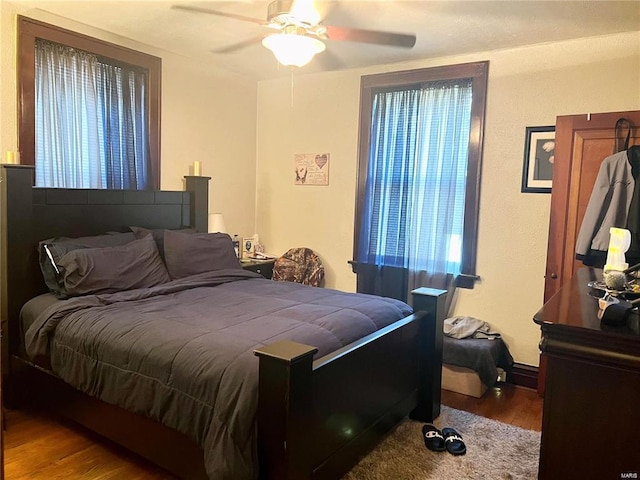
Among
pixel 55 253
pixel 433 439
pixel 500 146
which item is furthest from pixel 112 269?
pixel 500 146

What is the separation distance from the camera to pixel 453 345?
3.44m

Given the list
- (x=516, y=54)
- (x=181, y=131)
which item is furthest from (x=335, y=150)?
(x=516, y=54)

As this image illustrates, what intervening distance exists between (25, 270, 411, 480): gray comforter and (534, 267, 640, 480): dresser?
1.01 m

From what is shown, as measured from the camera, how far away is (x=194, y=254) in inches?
138

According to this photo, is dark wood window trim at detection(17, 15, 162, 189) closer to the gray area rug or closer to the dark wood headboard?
the dark wood headboard

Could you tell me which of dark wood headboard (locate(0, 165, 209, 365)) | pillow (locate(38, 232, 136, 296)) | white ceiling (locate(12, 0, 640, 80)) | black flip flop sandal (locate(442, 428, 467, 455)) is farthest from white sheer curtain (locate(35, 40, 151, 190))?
black flip flop sandal (locate(442, 428, 467, 455))

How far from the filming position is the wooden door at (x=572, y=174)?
316 cm

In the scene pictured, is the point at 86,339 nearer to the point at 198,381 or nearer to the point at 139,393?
the point at 139,393

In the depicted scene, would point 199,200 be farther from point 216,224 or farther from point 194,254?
point 194,254

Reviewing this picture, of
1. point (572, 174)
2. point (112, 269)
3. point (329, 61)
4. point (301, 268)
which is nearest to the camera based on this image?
point (112, 269)

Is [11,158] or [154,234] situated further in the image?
[154,234]

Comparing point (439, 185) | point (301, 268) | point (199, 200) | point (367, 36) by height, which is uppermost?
point (367, 36)

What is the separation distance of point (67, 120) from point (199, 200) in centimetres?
118

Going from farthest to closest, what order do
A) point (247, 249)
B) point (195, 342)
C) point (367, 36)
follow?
point (247, 249)
point (367, 36)
point (195, 342)
